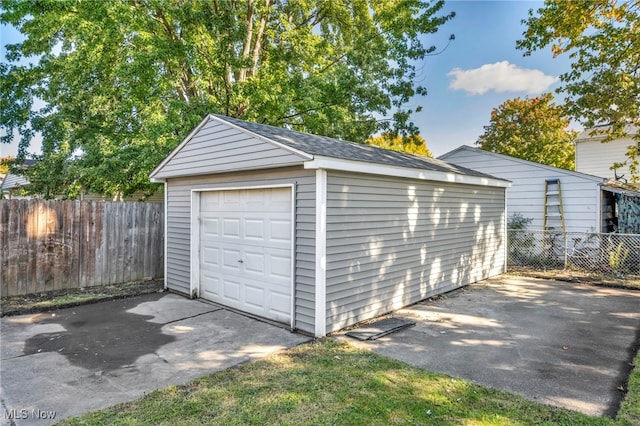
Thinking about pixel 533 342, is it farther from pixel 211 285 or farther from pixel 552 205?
pixel 552 205

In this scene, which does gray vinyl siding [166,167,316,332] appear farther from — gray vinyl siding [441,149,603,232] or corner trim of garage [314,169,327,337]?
gray vinyl siding [441,149,603,232]

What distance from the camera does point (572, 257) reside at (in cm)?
1021

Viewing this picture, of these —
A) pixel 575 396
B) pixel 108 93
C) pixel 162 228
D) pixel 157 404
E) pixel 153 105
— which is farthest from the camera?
pixel 108 93

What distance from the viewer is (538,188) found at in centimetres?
1143

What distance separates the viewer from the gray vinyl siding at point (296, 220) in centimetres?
500

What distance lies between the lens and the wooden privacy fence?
6.66m

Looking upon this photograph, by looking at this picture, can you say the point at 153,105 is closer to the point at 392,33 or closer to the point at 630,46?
the point at 392,33

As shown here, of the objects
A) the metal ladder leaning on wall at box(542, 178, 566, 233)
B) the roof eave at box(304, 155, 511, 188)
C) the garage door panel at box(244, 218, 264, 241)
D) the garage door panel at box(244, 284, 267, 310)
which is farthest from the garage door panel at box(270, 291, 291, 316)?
the metal ladder leaning on wall at box(542, 178, 566, 233)

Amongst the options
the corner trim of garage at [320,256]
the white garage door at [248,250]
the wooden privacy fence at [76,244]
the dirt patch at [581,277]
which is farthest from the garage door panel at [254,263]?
the dirt patch at [581,277]

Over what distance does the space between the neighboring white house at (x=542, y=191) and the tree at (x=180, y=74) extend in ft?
11.1

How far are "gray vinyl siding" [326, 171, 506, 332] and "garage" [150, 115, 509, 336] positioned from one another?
2 centimetres

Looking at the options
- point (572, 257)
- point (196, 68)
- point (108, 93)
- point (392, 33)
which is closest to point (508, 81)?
point (392, 33)

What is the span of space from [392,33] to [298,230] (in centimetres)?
1078

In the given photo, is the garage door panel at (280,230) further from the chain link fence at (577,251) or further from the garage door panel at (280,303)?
the chain link fence at (577,251)
